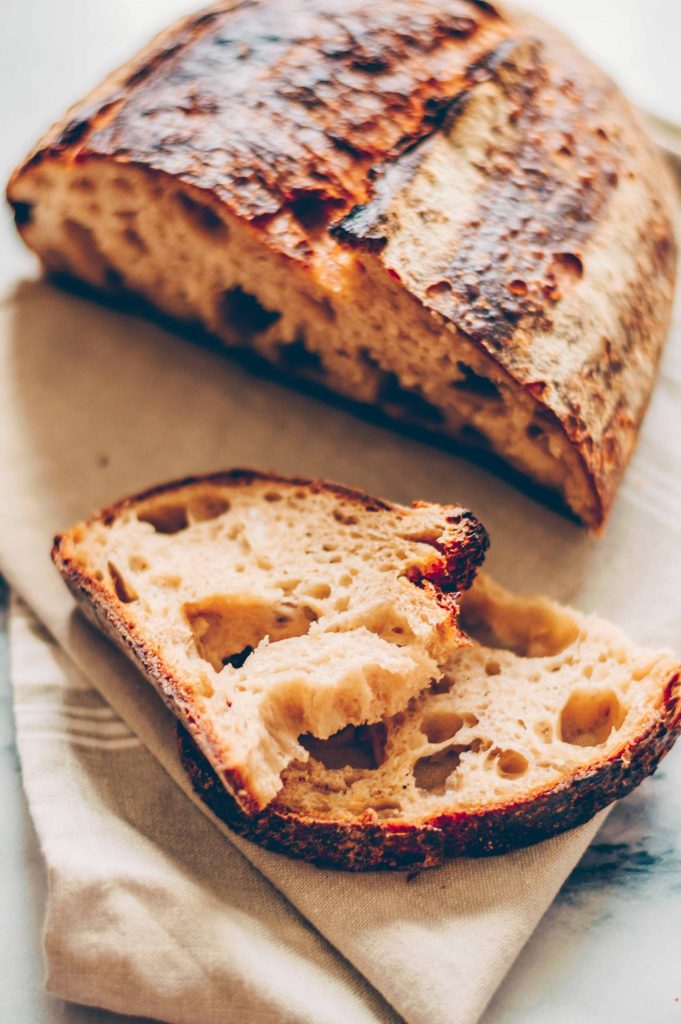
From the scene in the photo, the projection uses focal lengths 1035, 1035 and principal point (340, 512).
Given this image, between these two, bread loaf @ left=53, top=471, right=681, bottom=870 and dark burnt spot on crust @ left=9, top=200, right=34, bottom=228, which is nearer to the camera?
bread loaf @ left=53, top=471, right=681, bottom=870

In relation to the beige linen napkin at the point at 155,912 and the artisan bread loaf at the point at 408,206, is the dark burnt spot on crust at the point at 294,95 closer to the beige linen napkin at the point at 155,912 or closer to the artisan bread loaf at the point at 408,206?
the artisan bread loaf at the point at 408,206

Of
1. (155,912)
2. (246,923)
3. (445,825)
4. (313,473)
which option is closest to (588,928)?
(445,825)

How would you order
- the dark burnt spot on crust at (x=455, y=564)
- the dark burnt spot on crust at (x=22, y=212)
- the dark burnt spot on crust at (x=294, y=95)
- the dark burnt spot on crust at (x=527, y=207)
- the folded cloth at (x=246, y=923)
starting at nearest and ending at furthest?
1. the folded cloth at (x=246, y=923)
2. the dark burnt spot on crust at (x=455, y=564)
3. the dark burnt spot on crust at (x=527, y=207)
4. the dark burnt spot on crust at (x=294, y=95)
5. the dark burnt spot on crust at (x=22, y=212)

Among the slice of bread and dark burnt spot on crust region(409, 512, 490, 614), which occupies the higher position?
dark burnt spot on crust region(409, 512, 490, 614)

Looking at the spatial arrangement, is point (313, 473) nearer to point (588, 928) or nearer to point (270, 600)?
point (270, 600)

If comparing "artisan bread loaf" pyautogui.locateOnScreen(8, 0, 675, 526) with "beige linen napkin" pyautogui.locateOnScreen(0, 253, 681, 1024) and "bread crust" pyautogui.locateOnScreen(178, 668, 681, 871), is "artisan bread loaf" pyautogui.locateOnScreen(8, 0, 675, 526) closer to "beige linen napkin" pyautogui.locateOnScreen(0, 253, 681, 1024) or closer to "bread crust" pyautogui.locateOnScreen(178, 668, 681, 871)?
"beige linen napkin" pyautogui.locateOnScreen(0, 253, 681, 1024)

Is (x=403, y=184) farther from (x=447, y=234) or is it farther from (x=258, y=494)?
(x=258, y=494)

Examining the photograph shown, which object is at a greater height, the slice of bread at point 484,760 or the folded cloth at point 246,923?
the slice of bread at point 484,760

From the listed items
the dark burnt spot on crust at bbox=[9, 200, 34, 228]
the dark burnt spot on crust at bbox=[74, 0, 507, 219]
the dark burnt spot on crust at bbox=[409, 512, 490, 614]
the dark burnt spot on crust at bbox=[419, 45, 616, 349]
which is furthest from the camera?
the dark burnt spot on crust at bbox=[9, 200, 34, 228]

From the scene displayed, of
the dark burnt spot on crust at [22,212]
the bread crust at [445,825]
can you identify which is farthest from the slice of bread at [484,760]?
the dark burnt spot on crust at [22,212]

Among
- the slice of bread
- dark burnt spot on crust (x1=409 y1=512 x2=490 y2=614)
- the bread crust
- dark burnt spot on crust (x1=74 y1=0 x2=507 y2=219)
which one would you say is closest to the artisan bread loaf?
dark burnt spot on crust (x1=74 y1=0 x2=507 y2=219)
